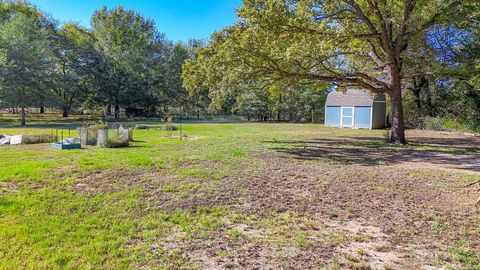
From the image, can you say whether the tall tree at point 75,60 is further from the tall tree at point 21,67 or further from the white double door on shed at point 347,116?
the white double door on shed at point 347,116

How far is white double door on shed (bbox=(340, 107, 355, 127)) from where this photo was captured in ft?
79.4

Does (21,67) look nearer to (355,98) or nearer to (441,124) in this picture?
(355,98)

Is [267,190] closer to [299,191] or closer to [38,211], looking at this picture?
[299,191]

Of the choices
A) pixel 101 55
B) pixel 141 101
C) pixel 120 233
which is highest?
pixel 101 55

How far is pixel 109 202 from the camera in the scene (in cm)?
461

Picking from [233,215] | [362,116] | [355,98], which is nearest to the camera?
[233,215]

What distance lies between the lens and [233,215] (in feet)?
13.8

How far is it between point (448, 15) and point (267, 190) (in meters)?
8.78

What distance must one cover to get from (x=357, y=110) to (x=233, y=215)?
21.6 m

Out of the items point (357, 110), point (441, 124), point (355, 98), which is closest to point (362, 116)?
point (357, 110)

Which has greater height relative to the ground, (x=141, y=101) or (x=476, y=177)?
(x=141, y=101)

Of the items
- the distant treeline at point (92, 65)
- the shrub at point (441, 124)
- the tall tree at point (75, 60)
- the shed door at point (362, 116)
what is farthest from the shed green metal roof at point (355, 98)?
the tall tree at point (75, 60)

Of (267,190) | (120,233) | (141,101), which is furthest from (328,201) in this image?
(141,101)

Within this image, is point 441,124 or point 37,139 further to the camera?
point 441,124
